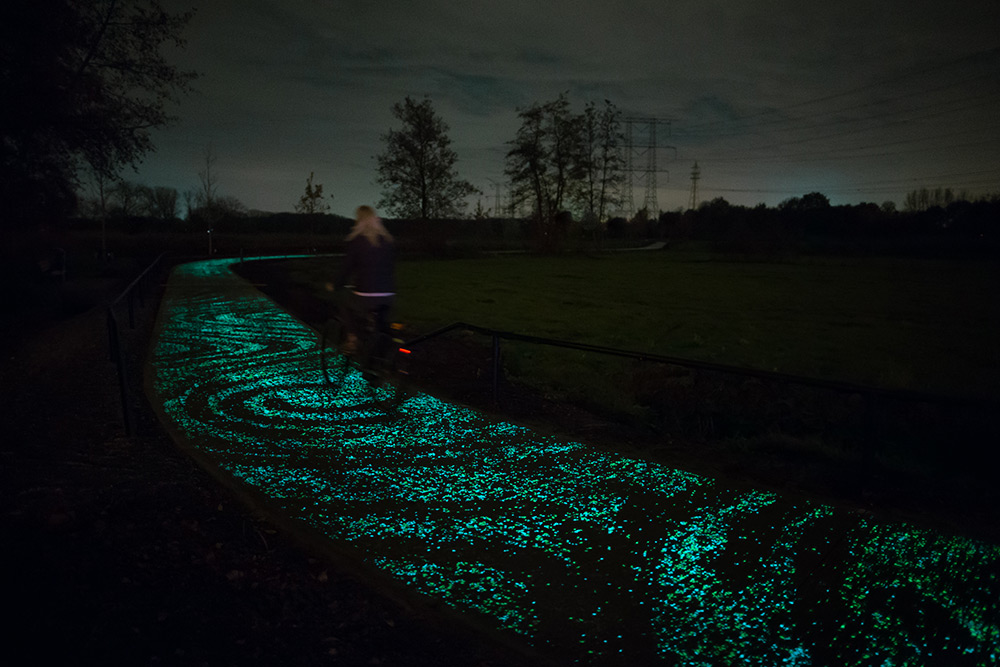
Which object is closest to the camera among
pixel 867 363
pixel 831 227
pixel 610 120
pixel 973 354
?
pixel 867 363

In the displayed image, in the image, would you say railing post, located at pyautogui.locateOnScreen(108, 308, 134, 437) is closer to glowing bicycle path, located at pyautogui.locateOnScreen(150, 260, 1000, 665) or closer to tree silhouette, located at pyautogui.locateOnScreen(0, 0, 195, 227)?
glowing bicycle path, located at pyautogui.locateOnScreen(150, 260, 1000, 665)

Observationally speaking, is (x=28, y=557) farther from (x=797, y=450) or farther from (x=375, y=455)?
(x=797, y=450)

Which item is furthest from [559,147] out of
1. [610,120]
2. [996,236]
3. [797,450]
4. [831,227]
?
[797,450]

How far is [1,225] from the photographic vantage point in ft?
56.3

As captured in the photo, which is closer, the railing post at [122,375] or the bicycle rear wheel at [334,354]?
the railing post at [122,375]

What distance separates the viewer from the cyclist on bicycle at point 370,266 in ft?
27.5

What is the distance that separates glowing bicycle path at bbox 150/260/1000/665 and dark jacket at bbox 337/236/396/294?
226 cm

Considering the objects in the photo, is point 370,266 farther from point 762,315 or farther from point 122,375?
point 762,315

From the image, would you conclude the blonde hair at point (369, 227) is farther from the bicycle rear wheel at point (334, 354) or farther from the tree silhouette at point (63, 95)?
the tree silhouette at point (63, 95)

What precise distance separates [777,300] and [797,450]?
65.6ft

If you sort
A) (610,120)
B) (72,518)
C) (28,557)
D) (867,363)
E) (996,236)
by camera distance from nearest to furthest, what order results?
(28,557)
(72,518)
(867,363)
(996,236)
(610,120)

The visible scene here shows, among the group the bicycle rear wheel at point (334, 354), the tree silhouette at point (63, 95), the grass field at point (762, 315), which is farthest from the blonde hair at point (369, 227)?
the tree silhouette at point (63, 95)

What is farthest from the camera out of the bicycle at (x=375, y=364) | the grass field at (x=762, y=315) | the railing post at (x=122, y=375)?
the grass field at (x=762, y=315)

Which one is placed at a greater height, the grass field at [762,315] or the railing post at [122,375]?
the railing post at [122,375]
